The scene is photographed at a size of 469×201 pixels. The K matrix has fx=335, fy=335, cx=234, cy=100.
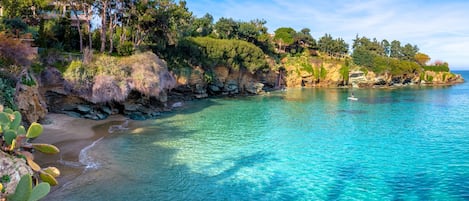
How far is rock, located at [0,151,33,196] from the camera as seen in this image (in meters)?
8.35

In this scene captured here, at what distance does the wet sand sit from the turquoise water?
0.83 m

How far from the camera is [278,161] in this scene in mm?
18828

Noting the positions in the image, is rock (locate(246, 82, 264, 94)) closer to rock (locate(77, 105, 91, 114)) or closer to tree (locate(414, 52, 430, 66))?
rock (locate(77, 105, 91, 114))

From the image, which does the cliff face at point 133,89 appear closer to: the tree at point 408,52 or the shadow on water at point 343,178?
the shadow on water at point 343,178

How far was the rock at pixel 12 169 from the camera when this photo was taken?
27.4ft

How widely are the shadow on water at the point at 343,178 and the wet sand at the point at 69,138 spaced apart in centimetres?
1177

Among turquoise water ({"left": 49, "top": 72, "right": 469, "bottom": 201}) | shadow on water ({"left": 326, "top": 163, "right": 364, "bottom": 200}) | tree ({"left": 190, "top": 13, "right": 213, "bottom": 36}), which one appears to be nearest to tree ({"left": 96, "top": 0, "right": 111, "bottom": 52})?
turquoise water ({"left": 49, "top": 72, "right": 469, "bottom": 201})

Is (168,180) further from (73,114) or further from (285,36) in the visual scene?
(285,36)

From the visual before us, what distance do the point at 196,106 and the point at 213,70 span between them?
1604cm

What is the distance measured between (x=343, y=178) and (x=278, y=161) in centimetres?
392

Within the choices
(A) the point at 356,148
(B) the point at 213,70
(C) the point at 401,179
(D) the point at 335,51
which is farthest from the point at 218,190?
(D) the point at 335,51

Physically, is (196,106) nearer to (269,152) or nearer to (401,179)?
(269,152)

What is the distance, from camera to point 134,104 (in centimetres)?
3272

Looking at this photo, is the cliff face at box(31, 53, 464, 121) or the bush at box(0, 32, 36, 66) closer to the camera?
the bush at box(0, 32, 36, 66)
